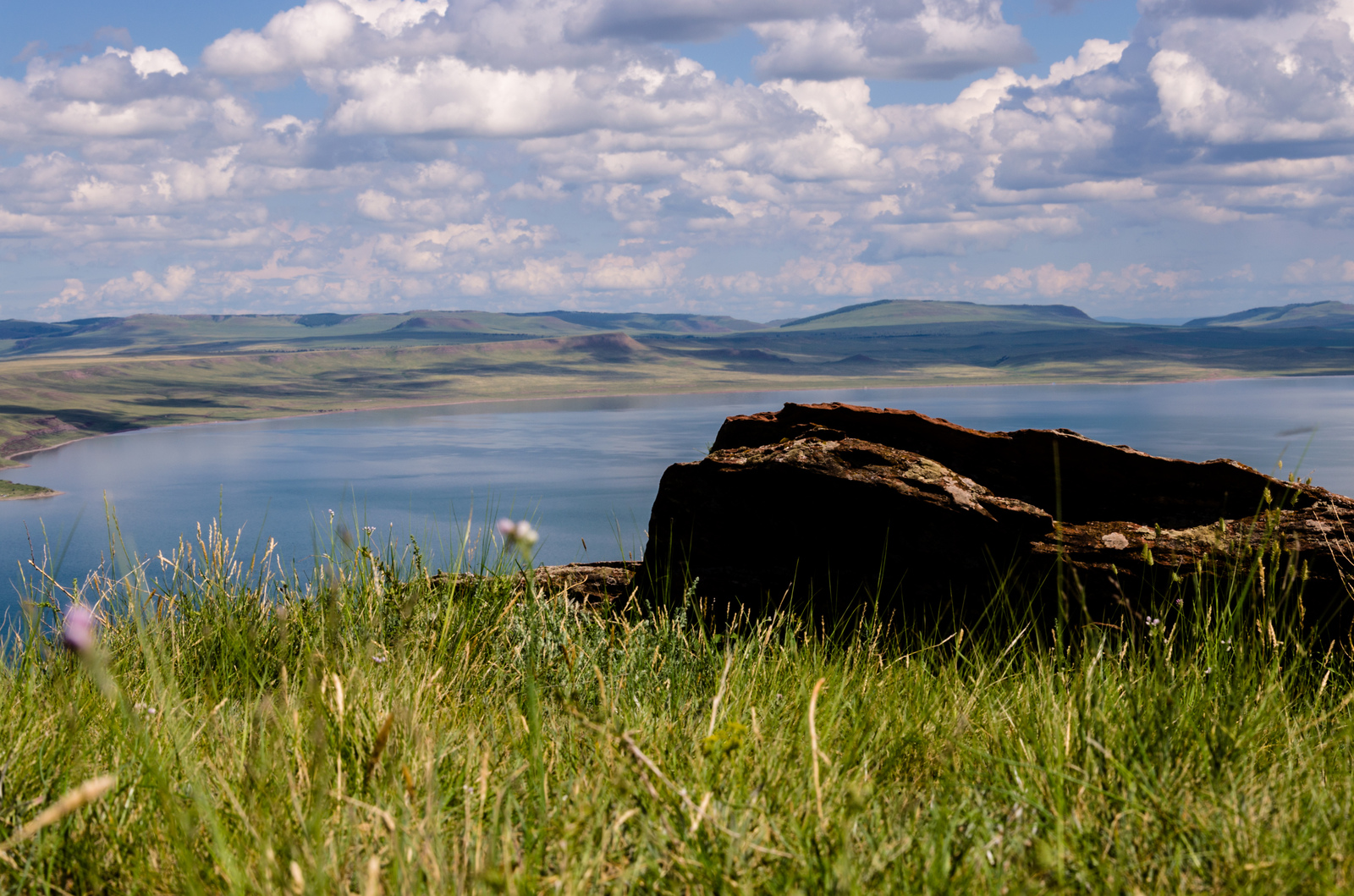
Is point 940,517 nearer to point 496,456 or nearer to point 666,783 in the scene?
point 666,783

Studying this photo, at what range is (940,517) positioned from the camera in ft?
16.9

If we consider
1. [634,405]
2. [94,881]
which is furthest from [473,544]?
[634,405]

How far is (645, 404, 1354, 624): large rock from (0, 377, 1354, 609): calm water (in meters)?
34.4

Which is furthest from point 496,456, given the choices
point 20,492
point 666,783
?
point 666,783

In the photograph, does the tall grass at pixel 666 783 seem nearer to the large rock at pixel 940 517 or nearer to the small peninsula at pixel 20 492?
the large rock at pixel 940 517

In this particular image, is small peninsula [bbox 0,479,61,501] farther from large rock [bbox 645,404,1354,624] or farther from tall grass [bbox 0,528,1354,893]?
tall grass [bbox 0,528,1354,893]

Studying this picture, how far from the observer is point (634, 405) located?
19712 cm

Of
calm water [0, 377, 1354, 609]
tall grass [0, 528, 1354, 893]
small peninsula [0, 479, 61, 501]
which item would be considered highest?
tall grass [0, 528, 1354, 893]

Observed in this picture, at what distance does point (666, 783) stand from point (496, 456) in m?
116

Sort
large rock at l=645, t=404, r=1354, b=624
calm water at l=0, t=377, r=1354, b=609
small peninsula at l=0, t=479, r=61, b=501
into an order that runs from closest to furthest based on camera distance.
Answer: large rock at l=645, t=404, r=1354, b=624
calm water at l=0, t=377, r=1354, b=609
small peninsula at l=0, t=479, r=61, b=501

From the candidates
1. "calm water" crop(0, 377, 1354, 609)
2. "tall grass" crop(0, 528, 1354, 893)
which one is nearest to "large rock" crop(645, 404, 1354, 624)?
"tall grass" crop(0, 528, 1354, 893)

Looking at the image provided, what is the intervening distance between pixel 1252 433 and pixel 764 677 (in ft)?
384

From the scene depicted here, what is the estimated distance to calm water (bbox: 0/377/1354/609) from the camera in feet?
239

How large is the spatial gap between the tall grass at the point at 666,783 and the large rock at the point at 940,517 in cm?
144
